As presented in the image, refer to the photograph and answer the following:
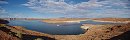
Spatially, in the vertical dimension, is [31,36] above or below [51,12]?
below

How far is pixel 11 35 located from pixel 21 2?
1274mm

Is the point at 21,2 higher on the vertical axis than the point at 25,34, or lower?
higher

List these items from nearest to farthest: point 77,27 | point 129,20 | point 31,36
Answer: point 31,36 < point 129,20 < point 77,27

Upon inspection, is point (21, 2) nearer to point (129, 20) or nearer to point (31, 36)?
point (31, 36)

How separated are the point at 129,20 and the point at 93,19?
5.60 feet

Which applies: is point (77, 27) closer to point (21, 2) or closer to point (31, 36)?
point (31, 36)

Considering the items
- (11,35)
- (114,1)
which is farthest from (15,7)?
(114,1)

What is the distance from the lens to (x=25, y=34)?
9383 millimetres

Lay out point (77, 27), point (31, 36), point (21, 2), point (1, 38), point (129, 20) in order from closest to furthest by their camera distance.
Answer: point (1, 38)
point (21, 2)
point (31, 36)
point (129, 20)
point (77, 27)

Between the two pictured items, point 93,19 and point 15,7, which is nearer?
point 15,7

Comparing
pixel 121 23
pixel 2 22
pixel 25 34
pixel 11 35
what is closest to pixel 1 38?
pixel 11 35

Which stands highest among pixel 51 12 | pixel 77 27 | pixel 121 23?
pixel 51 12

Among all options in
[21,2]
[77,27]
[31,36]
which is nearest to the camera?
[21,2]

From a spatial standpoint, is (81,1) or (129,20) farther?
(129,20)
